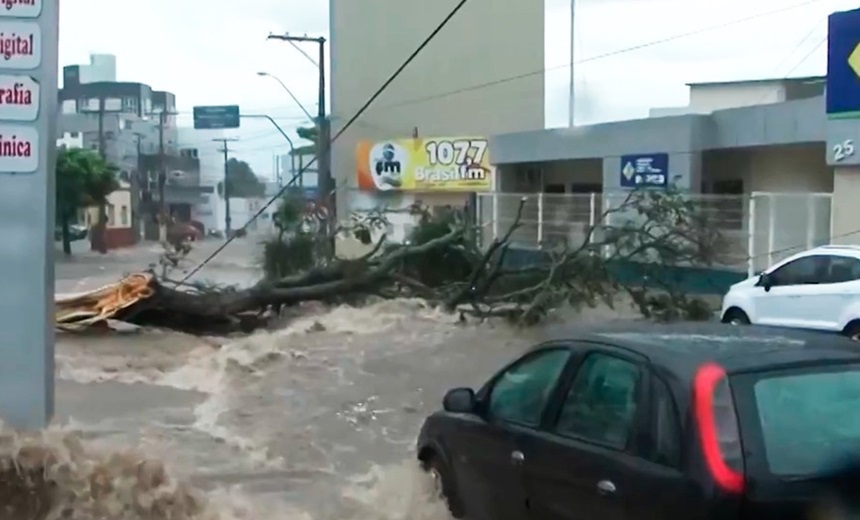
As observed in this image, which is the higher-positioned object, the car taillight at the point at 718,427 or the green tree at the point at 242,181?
the green tree at the point at 242,181

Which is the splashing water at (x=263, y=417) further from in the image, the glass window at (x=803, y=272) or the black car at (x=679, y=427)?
the glass window at (x=803, y=272)

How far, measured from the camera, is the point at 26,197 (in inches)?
265

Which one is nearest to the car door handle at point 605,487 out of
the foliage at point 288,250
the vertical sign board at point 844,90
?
the vertical sign board at point 844,90

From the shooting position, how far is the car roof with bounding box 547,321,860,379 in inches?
215

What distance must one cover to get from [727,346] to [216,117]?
61.8 metres

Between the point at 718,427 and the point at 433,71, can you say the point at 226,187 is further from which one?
the point at 718,427

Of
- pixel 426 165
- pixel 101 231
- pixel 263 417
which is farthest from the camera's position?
pixel 101 231

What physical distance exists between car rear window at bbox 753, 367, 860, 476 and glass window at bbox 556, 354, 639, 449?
0.64 metres

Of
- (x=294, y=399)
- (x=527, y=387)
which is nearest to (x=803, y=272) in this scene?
(x=294, y=399)

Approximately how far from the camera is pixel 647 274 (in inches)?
805

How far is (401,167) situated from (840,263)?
35.7m

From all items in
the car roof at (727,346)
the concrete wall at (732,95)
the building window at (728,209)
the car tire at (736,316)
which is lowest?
the car tire at (736,316)

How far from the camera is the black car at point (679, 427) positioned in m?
5.07

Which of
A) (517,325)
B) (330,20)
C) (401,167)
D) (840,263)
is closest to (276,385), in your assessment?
(517,325)
